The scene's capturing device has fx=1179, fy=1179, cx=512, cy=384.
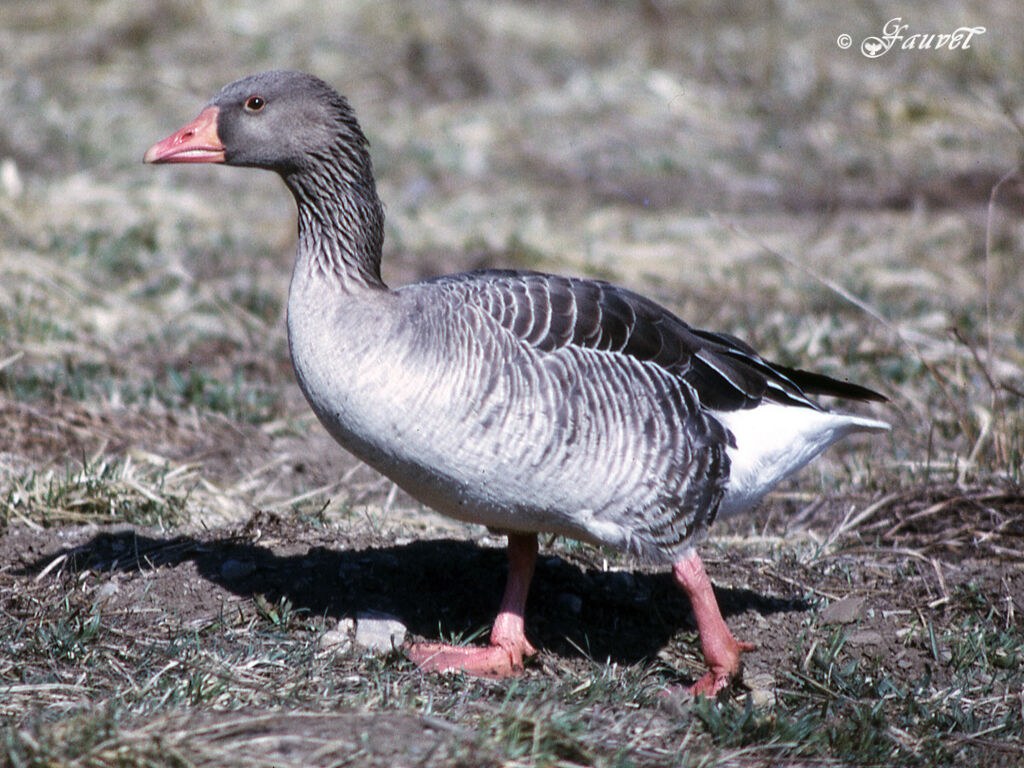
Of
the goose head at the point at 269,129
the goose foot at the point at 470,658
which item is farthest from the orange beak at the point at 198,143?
the goose foot at the point at 470,658

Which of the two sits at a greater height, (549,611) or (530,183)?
(530,183)

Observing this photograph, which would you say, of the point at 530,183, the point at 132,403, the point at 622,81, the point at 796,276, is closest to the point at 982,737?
the point at 132,403

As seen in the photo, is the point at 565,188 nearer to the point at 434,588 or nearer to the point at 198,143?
the point at 434,588

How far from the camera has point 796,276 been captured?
942 centimetres

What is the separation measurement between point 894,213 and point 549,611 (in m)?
7.13

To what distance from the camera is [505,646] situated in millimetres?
4539

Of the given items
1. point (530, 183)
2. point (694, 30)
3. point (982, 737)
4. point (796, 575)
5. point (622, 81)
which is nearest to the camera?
point (982, 737)

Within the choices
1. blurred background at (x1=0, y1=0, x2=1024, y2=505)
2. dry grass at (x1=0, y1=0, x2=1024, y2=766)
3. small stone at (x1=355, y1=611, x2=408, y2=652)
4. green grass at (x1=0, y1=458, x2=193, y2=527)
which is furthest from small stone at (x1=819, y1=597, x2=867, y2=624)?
green grass at (x1=0, y1=458, x2=193, y2=527)

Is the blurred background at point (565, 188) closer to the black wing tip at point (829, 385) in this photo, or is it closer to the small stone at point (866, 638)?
the black wing tip at point (829, 385)

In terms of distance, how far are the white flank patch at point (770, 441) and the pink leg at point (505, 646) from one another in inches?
32.0

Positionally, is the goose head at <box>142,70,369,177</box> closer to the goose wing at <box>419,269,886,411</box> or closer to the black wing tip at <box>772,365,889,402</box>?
the goose wing at <box>419,269,886,411</box>

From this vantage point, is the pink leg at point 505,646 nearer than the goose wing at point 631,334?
No

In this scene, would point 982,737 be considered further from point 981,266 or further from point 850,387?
point 981,266

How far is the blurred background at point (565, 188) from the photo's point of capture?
7262 millimetres
